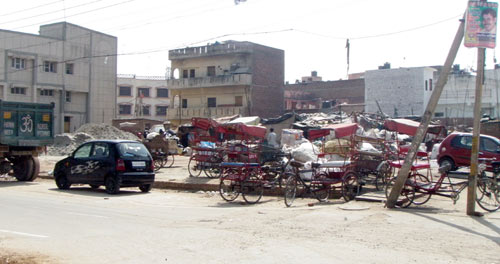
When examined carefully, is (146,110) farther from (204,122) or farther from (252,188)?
(252,188)

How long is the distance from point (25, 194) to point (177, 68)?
43.4 m

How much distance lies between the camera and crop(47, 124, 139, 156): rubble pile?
122 ft

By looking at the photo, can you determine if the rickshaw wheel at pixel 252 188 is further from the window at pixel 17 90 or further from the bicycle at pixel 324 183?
the window at pixel 17 90

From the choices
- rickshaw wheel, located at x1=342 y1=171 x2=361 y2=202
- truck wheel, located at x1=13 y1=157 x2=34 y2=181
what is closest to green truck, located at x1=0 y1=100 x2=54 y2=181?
truck wheel, located at x1=13 y1=157 x2=34 y2=181

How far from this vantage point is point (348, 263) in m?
6.74

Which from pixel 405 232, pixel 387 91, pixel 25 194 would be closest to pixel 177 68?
pixel 387 91

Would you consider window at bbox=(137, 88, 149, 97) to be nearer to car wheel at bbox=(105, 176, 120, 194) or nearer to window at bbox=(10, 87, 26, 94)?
window at bbox=(10, 87, 26, 94)

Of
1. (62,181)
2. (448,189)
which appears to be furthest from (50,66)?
(448,189)

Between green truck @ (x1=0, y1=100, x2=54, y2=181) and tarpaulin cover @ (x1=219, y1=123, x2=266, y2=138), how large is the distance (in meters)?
6.81

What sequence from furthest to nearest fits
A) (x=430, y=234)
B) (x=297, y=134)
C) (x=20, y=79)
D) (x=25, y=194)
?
(x=20, y=79) → (x=297, y=134) → (x=25, y=194) → (x=430, y=234)

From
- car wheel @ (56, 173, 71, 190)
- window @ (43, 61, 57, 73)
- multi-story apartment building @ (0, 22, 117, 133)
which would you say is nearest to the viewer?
car wheel @ (56, 173, 71, 190)

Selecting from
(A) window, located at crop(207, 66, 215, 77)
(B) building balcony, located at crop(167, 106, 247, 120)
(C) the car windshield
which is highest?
(A) window, located at crop(207, 66, 215, 77)

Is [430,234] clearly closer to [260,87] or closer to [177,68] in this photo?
[260,87]

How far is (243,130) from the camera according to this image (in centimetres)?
1786
